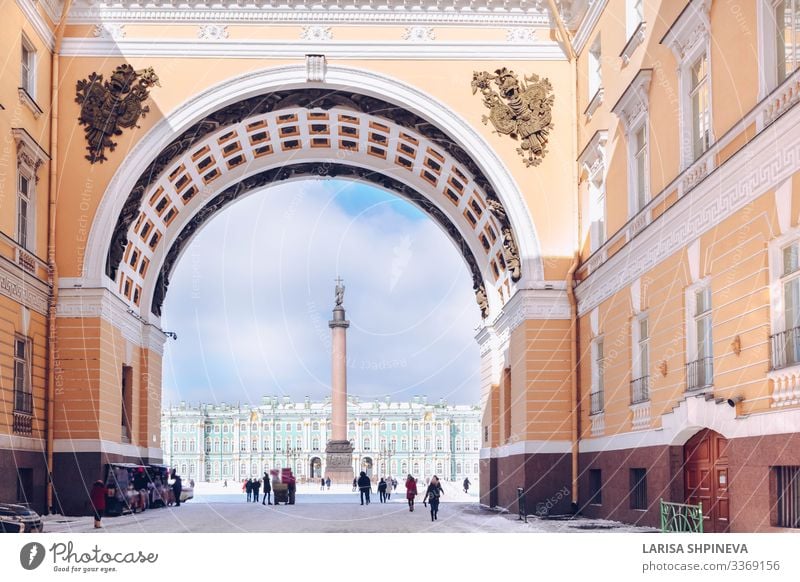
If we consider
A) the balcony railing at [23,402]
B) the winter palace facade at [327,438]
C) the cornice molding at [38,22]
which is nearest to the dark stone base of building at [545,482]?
the balcony railing at [23,402]

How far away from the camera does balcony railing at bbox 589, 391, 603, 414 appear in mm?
27797

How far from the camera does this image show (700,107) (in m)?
21.1

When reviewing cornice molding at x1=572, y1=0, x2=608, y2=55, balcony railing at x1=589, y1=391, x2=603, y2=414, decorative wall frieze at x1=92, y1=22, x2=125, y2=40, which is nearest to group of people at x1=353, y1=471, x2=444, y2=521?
balcony railing at x1=589, y1=391, x2=603, y2=414

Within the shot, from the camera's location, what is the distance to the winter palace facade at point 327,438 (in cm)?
14112

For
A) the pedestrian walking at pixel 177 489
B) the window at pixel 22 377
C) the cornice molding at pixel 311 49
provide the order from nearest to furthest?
the window at pixel 22 377 < the cornice molding at pixel 311 49 < the pedestrian walking at pixel 177 489

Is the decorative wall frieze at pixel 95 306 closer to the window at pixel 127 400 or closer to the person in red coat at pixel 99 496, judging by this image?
the window at pixel 127 400

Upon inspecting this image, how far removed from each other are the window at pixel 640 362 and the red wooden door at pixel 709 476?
3.22m

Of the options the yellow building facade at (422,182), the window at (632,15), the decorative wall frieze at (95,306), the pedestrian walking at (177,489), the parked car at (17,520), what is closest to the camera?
the parked car at (17,520)

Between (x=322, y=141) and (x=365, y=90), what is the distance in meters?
5.28

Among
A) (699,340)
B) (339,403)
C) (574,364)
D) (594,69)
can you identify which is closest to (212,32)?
(594,69)

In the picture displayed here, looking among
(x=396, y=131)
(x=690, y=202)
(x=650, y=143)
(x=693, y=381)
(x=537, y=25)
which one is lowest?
(x=693, y=381)

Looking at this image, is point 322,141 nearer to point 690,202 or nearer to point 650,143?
point 650,143
